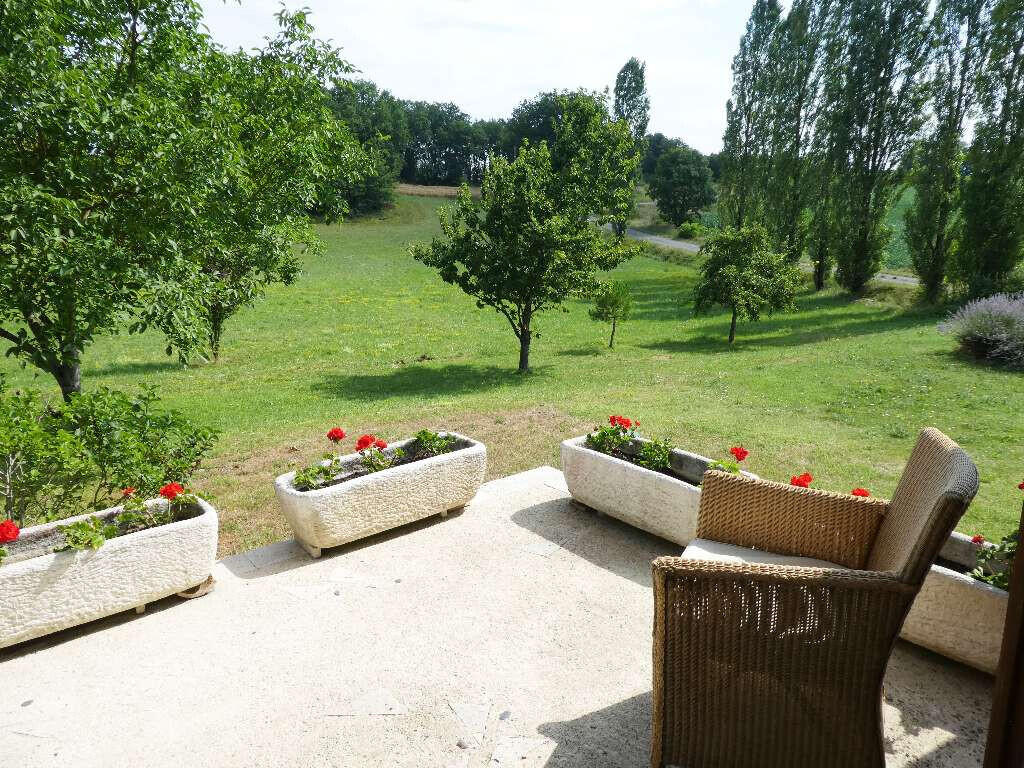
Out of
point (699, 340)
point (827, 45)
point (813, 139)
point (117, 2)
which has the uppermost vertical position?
point (827, 45)

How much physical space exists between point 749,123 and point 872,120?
8.71m

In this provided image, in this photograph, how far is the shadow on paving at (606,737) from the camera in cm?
282

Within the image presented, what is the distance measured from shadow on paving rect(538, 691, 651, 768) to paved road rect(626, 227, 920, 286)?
2689 cm

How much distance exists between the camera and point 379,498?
15.5ft

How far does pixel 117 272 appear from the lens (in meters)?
5.40

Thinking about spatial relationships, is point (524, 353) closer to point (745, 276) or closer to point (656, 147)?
point (745, 276)

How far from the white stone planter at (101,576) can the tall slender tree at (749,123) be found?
30440 millimetres

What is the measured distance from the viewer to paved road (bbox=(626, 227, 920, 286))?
26.4 metres

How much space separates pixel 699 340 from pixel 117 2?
16.9 meters

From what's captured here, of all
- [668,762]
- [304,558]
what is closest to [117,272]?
[304,558]

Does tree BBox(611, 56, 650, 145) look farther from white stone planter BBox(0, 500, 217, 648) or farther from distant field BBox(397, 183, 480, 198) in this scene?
white stone planter BBox(0, 500, 217, 648)

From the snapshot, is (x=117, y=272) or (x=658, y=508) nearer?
(x=658, y=508)

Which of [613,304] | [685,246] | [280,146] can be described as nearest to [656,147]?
[685,246]

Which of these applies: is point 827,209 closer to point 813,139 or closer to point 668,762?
point 813,139
